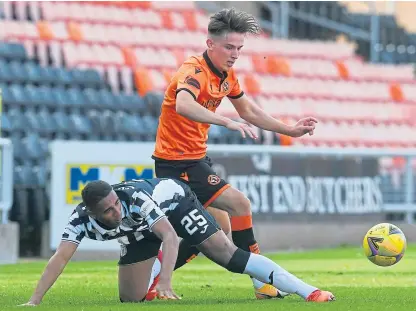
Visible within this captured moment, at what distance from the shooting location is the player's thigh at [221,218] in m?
9.05

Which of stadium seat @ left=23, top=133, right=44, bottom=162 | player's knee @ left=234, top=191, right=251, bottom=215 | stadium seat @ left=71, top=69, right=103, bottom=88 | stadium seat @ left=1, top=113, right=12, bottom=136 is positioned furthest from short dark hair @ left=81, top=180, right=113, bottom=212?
stadium seat @ left=71, top=69, right=103, bottom=88

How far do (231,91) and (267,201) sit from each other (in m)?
7.46

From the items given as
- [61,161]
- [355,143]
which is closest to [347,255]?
[61,161]

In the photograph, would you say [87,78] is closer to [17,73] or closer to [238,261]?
[17,73]

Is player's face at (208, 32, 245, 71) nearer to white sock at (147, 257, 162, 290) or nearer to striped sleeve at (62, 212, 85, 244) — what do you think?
white sock at (147, 257, 162, 290)

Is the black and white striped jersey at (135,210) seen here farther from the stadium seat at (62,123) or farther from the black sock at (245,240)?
the stadium seat at (62,123)

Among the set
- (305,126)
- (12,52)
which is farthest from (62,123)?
(305,126)

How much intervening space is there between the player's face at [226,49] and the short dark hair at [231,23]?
0.04 m

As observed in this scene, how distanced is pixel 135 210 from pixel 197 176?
3.79ft

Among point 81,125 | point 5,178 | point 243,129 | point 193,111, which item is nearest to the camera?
point 243,129

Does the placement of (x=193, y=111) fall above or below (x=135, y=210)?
above

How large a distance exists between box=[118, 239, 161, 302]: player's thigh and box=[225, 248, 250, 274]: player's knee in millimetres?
885

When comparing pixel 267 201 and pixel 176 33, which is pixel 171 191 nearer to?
pixel 267 201

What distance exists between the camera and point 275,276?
7.55m
